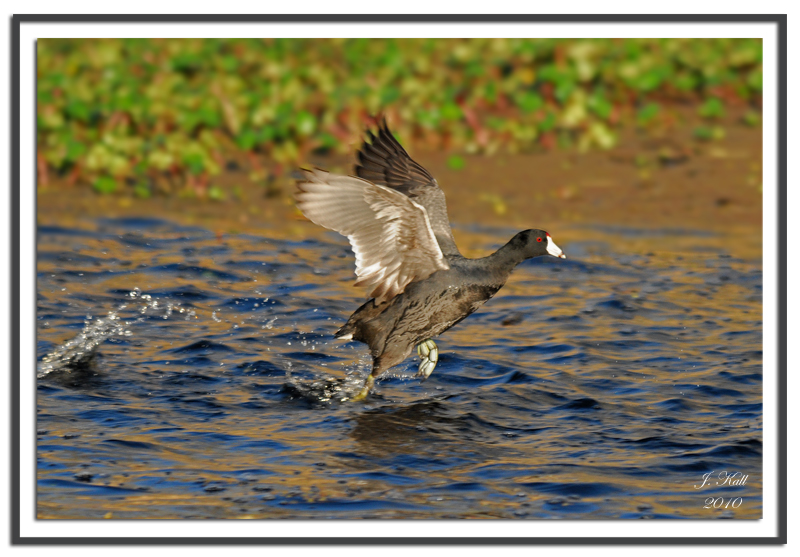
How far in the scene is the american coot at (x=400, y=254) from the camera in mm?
6082

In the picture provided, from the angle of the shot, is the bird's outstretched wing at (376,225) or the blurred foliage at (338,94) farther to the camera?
the blurred foliage at (338,94)

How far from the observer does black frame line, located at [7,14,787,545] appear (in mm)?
5055

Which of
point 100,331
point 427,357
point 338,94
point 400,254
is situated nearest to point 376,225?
point 400,254

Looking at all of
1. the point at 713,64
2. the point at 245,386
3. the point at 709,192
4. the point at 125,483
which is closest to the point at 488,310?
the point at 245,386

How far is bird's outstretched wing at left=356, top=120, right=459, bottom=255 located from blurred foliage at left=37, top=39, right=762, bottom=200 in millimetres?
4133

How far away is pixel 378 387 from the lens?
7.45 meters

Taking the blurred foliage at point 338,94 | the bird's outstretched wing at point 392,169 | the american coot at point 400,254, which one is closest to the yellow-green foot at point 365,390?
the american coot at point 400,254

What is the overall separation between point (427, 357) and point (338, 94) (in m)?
5.77

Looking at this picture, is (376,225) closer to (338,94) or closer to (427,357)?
(427,357)
